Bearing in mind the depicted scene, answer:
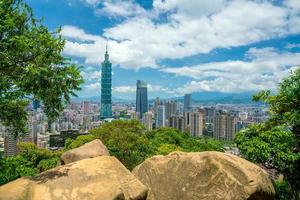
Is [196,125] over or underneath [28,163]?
underneath

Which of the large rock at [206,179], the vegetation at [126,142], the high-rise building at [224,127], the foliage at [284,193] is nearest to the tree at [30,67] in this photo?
the large rock at [206,179]

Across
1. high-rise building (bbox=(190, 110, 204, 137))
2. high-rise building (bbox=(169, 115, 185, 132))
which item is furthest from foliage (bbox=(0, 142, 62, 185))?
high-rise building (bbox=(190, 110, 204, 137))

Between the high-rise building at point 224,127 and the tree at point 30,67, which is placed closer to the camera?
the tree at point 30,67

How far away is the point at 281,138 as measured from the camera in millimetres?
12500

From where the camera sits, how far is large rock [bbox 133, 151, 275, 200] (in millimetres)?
10164

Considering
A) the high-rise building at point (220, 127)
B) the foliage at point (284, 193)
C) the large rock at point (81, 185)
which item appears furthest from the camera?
the high-rise building at point (220, 127)

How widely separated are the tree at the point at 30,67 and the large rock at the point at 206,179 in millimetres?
3430

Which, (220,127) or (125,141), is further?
(220,127)

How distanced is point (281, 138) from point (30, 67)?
798cm

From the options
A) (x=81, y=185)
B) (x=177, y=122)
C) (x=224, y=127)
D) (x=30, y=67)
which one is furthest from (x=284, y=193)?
(x=177, y=122)

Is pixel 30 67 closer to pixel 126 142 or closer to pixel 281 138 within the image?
pixel 281 138

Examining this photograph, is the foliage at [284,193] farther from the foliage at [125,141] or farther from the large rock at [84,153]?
the foliage at [125,141]

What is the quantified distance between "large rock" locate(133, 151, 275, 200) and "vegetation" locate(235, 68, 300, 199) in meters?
1.50

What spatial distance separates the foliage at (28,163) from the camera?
12.3 meters
